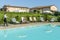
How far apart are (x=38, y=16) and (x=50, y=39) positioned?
1744 cm

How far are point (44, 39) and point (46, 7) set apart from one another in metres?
55.2

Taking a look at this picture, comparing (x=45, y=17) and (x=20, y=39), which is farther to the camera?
(x=45, y=17)

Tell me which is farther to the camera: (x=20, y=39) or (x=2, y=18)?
(x=2, y=18)

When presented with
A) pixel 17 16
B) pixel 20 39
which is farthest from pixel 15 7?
pixel 20 39

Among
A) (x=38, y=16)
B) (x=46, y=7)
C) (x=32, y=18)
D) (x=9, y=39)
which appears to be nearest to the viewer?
(x=9, y=39)

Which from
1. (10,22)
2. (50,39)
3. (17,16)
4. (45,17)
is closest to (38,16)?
(45,17)

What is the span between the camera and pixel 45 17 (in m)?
32.1

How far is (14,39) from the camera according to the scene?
44.1 feet

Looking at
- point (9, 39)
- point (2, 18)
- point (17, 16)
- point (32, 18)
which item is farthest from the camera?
point (32, 18)

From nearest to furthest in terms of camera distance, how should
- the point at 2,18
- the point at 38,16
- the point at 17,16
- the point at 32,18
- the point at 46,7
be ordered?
the point at 2,18 < the point at 17,16 < the point at 32,18 < the point at 38,16 < the point at 46,7

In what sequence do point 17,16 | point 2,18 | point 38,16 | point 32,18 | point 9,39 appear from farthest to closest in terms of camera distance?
point 38,16 → point 32,18 → point 17,16 → point 2,18 → point 9,39

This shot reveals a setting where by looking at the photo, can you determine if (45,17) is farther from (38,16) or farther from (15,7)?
(15,7)

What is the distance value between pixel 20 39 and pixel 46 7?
55485mm

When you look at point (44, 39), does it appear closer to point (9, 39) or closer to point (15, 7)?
point (9, 39)
